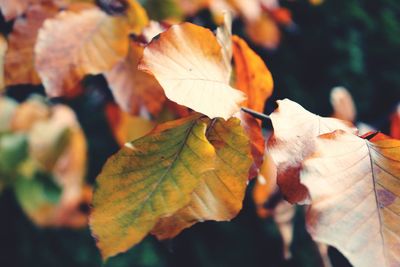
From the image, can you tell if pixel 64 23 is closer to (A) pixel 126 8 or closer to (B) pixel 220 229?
(A) pixel 126 8

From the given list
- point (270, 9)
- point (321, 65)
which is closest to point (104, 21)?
point (270, 9)

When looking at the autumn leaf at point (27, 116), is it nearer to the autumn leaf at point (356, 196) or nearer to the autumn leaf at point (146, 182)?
the autumn leaf at point (146, 182)

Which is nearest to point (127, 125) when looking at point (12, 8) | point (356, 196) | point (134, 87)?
point (134, 87)

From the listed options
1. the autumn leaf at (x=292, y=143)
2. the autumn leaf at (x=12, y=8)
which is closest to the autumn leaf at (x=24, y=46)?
the autumn leaf at (x=12, y=8)

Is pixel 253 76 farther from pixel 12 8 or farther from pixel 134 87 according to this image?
pixel 12 8

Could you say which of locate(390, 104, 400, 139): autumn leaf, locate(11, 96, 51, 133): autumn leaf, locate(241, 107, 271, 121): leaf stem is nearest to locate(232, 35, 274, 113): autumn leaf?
locate(241, 107, 271, 121): leaf stem
